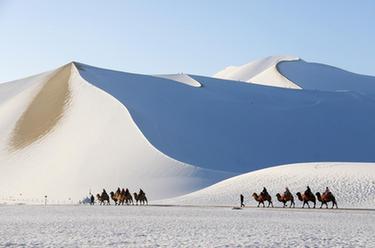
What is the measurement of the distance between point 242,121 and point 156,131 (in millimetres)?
11879

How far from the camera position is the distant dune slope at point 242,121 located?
6715 cm

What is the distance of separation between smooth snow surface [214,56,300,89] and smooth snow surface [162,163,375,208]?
6940 cm

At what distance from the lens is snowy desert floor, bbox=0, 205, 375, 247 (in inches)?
703

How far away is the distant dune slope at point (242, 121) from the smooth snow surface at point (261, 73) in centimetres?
2972

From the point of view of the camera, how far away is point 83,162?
2502 inches

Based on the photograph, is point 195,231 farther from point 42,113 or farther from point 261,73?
point 261,73

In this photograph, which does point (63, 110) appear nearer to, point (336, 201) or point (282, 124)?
point (282, 124)

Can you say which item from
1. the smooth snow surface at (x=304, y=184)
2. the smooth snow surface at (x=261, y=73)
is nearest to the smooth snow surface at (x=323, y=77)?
the smooth snow surface at (x=261, y=73)

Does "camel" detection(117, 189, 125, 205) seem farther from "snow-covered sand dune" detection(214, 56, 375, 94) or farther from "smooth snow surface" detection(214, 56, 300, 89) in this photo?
"smooth snow surface" detection(214, 56, 300, 89)

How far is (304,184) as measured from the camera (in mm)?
42219

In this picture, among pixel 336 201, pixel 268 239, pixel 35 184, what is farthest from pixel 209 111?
pixel 268 239

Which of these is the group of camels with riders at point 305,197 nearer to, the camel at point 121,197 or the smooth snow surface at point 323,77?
the camel at point 121,197

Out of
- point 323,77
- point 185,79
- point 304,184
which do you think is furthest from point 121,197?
point 323,77

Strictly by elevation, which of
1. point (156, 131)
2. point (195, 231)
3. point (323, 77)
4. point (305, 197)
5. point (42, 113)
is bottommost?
point (195, 231)
